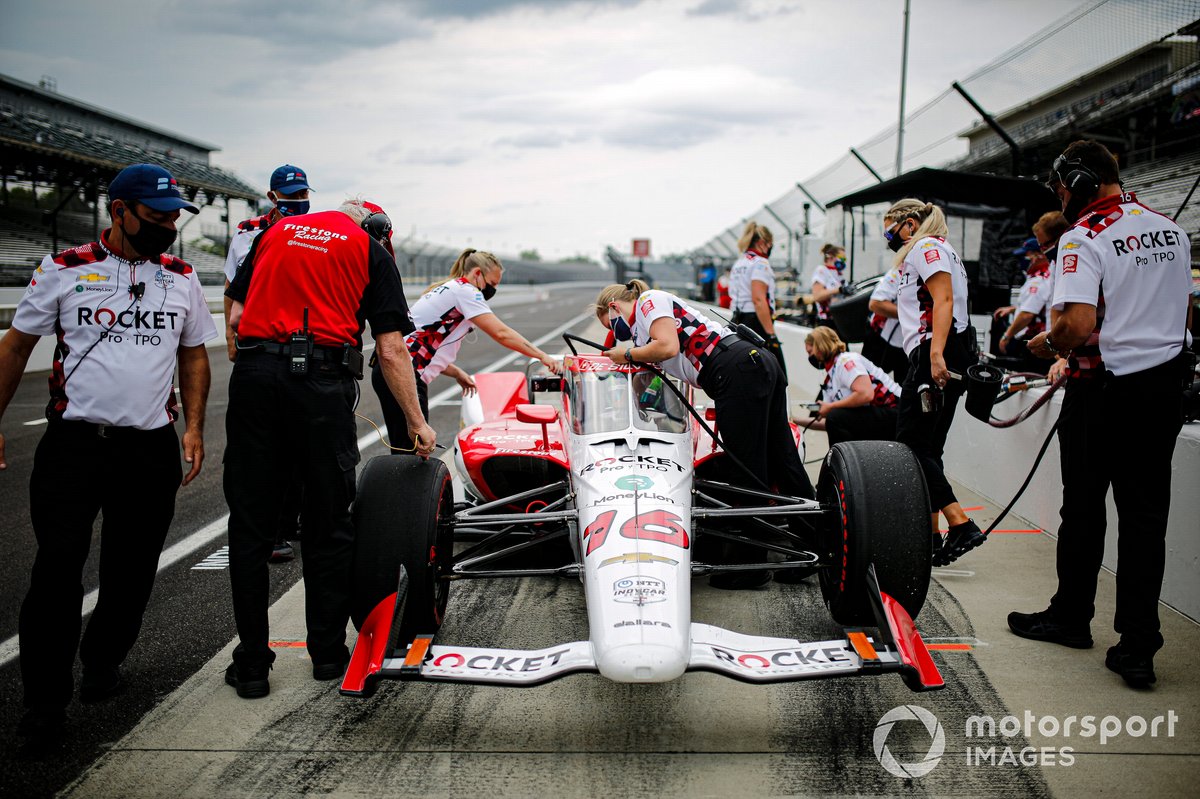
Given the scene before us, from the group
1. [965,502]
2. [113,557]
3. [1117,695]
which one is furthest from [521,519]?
[965,502]

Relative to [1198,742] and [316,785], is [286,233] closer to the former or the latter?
[316,785]

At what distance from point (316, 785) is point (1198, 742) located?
2.83 metres

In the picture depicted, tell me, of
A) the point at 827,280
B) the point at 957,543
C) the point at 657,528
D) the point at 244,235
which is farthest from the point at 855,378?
the point at 827,280

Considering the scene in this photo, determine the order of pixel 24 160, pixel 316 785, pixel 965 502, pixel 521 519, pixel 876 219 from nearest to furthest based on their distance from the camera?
pixel 316 785 < pixel 521 519 < pixel 965 502 < pixel 876 219 < pixel 24 160

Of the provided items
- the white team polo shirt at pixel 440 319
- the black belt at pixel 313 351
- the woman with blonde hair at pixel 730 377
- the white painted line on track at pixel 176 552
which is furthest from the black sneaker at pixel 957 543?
the black belt at pixel 313 351

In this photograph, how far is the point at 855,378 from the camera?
5895 mm

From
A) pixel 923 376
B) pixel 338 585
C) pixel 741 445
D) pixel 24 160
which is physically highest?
A: pixel 24 160

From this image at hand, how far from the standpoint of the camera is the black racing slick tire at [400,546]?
11.2 feet

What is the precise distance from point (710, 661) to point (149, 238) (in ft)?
8.08

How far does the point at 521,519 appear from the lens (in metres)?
3.70

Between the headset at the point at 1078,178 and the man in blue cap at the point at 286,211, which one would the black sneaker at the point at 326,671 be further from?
the headset at the point at 1078,178

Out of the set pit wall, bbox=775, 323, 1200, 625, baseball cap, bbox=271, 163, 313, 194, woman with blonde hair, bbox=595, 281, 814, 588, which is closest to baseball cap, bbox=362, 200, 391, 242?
baseball cap, bbox=271, 163, 313, 194

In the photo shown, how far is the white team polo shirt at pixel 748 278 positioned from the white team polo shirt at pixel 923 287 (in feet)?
12.3

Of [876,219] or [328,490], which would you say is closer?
[328,490]
